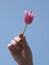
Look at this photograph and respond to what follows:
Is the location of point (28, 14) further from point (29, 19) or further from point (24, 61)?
point (24, 61)

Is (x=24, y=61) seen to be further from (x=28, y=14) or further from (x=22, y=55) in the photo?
(x=28, y=14)

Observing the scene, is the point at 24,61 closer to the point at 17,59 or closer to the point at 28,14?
the point at 17,59

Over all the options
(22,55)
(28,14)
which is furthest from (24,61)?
(28,14)
